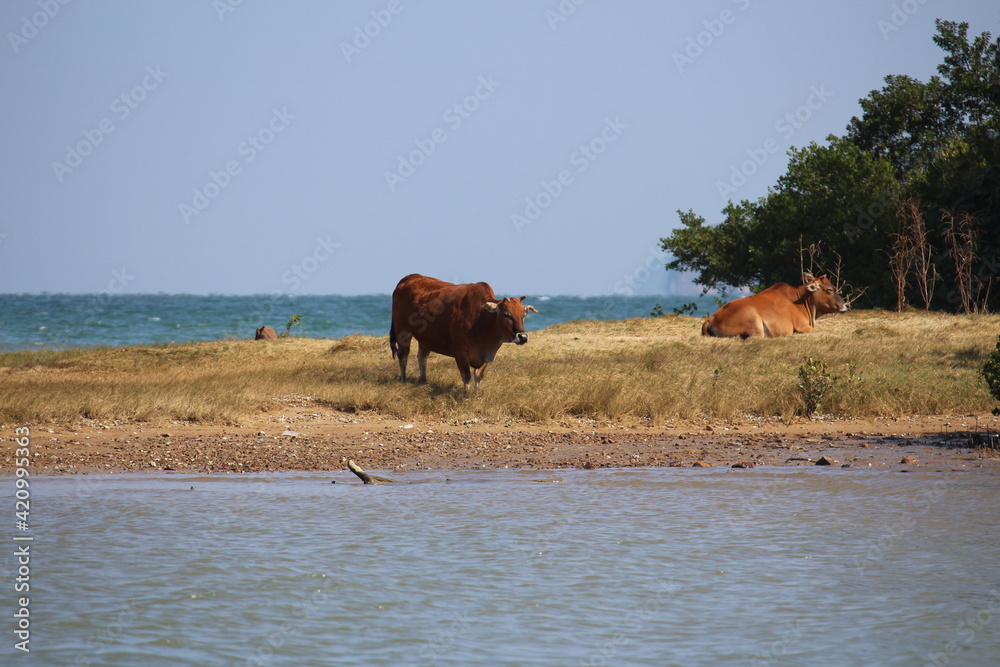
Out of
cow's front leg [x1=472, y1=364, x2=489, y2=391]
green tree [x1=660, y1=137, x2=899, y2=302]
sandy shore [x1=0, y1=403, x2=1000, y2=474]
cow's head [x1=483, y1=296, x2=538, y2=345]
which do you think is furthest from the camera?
green tree [x1=660, y1=137, x2=899, y2=302]

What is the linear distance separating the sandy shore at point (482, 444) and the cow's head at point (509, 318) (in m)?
1.43

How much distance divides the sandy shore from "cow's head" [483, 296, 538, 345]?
4.68 feet

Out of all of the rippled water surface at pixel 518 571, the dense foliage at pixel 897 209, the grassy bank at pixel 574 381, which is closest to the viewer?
the rippled water surface at pixel 518 571

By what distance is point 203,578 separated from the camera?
20.0 ft

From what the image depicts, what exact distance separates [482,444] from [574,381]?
2656mm

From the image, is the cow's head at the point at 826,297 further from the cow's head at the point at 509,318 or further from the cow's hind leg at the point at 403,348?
the cow's hind leg at the point at 403,348

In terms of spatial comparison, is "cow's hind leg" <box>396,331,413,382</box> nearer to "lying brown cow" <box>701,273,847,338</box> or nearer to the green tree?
"lying brown cow" <box>701,273,847,338</box>

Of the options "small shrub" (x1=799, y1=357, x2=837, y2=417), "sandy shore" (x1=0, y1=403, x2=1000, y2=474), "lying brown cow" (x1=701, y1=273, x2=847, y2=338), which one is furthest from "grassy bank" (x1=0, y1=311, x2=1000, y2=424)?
"lying brown cow" (x1=701, y1=273, x2=847, y2=338)

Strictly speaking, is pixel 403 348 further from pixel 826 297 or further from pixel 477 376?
pixel 826 297

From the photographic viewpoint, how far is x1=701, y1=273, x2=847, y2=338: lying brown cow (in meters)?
18.9

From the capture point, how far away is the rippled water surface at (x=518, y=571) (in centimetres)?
499

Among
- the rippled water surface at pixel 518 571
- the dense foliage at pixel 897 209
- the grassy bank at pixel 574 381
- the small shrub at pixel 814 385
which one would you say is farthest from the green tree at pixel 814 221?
the rippled water surface at pixel 518 571

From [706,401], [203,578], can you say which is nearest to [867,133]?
[706,401]

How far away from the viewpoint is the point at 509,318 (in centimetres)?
1298
